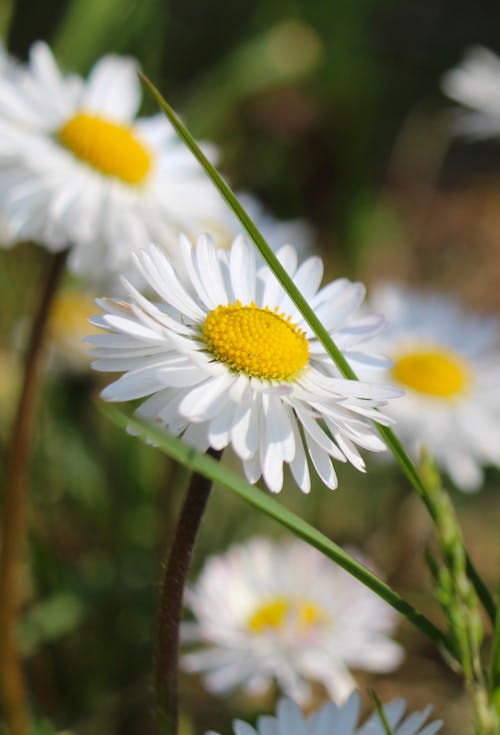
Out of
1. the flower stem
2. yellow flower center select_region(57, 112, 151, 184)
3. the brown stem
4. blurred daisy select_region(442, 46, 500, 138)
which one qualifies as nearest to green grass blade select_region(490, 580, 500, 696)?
the flower stem

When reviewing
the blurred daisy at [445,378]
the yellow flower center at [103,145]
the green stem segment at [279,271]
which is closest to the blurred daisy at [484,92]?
the blurred daisy at [445,378]

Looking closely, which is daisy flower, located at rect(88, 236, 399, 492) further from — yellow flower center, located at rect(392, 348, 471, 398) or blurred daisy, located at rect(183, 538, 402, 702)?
yellow flower center, located at rect(392, 348, 471, 398)

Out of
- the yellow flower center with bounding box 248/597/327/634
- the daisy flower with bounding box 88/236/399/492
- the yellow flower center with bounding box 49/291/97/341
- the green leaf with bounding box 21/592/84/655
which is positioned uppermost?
the yellow flower center with bounding box 49/291/97/341

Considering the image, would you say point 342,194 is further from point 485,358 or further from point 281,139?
point 485,358

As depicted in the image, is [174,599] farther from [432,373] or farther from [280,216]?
[280,216]

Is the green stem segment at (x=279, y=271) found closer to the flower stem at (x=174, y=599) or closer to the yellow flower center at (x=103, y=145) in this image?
the flower stem at (x=174, y=599)

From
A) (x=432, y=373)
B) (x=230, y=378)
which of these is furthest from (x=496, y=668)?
(x=432, y=373)
